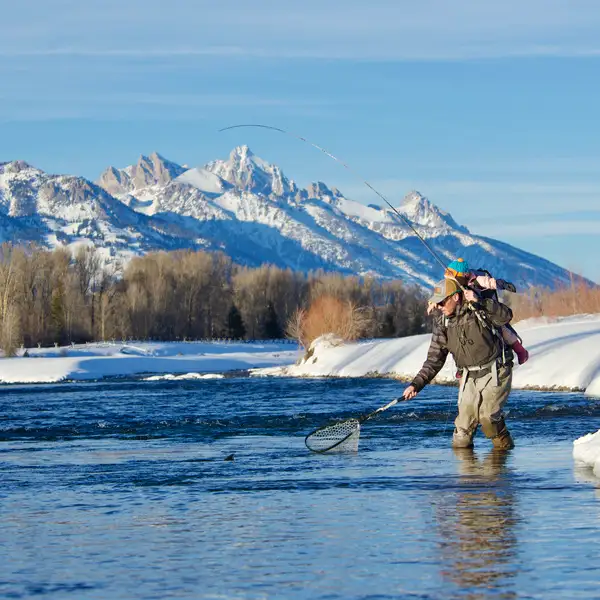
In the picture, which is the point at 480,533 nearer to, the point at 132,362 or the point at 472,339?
the point at 472,339

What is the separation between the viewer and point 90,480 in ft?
40.2

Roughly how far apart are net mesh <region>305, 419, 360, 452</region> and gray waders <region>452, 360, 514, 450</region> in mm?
1646

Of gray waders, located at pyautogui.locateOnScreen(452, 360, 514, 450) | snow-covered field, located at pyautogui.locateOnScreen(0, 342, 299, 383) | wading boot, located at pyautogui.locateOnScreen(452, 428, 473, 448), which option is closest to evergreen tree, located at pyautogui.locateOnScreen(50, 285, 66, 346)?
snow-covered field, located at pyautogui.locateOnScreen(0, 342, 299, 383)

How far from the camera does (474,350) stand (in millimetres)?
12078

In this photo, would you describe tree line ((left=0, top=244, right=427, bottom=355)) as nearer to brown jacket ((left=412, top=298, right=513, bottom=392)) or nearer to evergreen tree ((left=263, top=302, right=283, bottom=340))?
evergreen tree ((left=263, top=302, right=283, bottom=340))

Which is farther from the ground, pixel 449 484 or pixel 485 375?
pixel 485 375

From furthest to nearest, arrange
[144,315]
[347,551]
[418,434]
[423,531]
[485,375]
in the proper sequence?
[144,315], [418,434], [485,375], [423,531], [347,551]

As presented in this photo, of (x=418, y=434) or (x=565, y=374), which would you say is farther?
(x=565, y=374)

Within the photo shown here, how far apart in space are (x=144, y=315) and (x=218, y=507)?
120479 millimetres

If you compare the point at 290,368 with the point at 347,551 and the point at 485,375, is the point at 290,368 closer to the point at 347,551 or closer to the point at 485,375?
the point at 485,375

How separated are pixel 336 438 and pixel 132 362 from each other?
203 ft

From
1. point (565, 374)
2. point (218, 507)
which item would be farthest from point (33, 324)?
point (218, 507)

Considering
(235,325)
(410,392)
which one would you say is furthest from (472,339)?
(235,325)

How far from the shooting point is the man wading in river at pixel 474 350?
Result: 463 inches
